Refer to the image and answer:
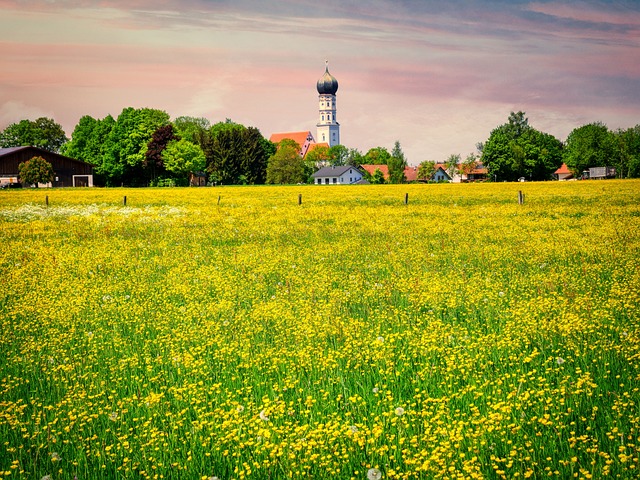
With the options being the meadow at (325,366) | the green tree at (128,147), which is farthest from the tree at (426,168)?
the meadow at (325,366)

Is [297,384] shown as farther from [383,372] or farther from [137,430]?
[137,430]

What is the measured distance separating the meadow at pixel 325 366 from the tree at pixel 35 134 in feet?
520

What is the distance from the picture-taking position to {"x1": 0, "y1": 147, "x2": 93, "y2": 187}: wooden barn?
102688 millimetres

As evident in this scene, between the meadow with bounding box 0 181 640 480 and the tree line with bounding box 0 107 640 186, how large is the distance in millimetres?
105415

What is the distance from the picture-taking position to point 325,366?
799cm

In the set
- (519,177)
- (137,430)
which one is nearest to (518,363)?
(137,430)

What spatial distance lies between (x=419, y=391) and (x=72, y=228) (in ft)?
83.7

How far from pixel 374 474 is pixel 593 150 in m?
162

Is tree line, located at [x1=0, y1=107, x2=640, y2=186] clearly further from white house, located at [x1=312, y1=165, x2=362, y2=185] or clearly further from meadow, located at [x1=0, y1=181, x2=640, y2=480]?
meadow, located at [x1=0, y1=181, x2=640, y2=480]

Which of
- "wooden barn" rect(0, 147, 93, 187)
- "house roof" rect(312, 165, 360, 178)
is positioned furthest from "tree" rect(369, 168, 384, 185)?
"wooden barn" rect(0, 147, 93, 187)

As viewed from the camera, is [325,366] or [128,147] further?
[128,147]

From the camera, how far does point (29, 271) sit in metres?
16.4

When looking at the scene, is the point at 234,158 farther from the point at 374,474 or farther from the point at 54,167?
the point at 374,474

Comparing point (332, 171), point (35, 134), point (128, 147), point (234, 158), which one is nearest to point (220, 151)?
point (234, 158)
